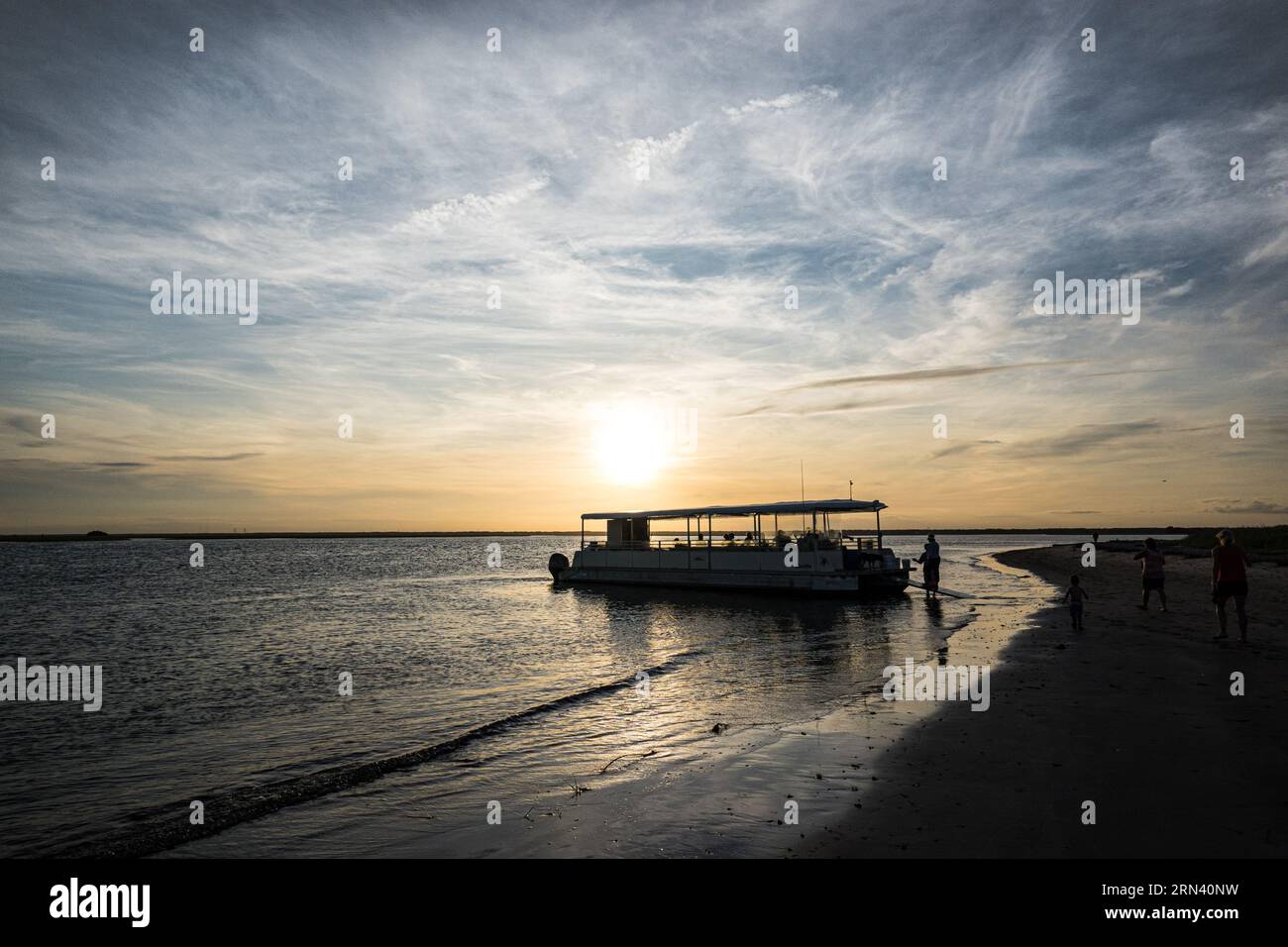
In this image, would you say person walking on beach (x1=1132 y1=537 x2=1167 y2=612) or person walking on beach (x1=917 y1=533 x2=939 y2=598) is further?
person walking on beach (x1=917 y1=533 x2=939 y2=598)

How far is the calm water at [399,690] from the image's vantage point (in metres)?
12.3

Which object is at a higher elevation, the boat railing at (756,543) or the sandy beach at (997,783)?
the boat railing at (756,543)

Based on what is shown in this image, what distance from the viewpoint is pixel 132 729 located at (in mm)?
16469

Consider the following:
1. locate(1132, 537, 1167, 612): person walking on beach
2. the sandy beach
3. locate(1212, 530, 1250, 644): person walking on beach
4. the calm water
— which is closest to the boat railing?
the calm water

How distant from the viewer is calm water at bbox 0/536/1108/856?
12258 millimetres

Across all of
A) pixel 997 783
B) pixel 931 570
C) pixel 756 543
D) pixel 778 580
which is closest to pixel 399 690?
pixel 997 783

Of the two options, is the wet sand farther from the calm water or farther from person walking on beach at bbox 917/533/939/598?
person walking on beach at bbox 917/533/939/598

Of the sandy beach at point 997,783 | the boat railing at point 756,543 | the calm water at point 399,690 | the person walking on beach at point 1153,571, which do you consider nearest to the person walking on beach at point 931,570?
the calm water at point 399,690

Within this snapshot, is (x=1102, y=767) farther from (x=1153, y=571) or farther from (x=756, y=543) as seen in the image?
(x=756, y=543)

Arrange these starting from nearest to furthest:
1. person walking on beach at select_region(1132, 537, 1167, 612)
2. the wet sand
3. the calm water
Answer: the wet sand → the calm water → person walking on beach at select_region(1132, 537, 1167, 612)

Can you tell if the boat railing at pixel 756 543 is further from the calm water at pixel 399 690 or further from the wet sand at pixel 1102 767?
the wet sand at pixel 1102 767

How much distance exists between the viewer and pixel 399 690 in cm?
2066

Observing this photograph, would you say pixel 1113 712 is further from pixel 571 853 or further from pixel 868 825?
pixel 571 853

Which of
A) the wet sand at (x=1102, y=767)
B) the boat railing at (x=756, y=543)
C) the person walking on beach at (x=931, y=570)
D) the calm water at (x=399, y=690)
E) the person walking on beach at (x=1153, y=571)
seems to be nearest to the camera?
the wet sand at (x=1102, y=767)
